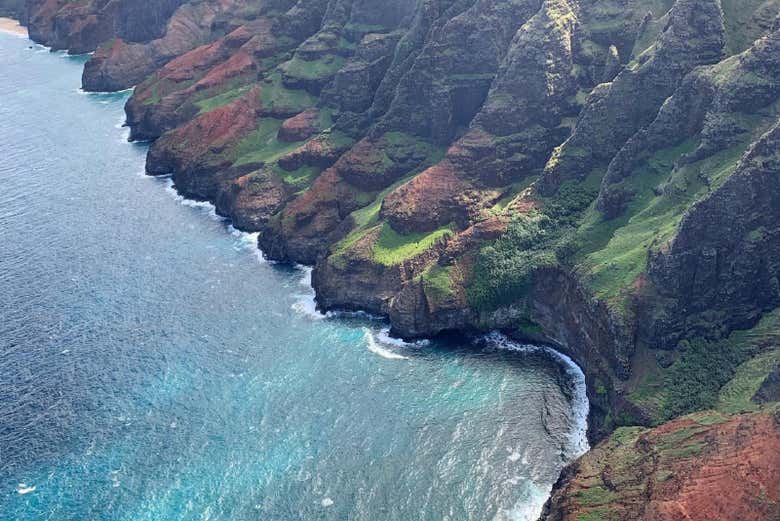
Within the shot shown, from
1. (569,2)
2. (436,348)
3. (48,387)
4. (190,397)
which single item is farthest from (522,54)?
(48,387)

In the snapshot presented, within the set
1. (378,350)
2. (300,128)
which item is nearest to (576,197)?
(378,350)

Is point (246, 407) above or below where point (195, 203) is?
above

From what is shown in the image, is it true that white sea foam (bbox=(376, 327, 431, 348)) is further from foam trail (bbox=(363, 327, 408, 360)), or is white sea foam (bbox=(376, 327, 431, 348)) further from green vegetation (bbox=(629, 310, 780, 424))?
green vegetation (bbox=(629, 310, 780, 424))

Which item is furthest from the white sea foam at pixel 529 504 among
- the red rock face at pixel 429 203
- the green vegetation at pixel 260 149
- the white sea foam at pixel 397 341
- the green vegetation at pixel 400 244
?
the green vegetation at pixel 260 149

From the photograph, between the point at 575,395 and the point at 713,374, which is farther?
the point at 575,395

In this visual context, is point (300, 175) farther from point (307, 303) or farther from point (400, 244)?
point (307, 303)
